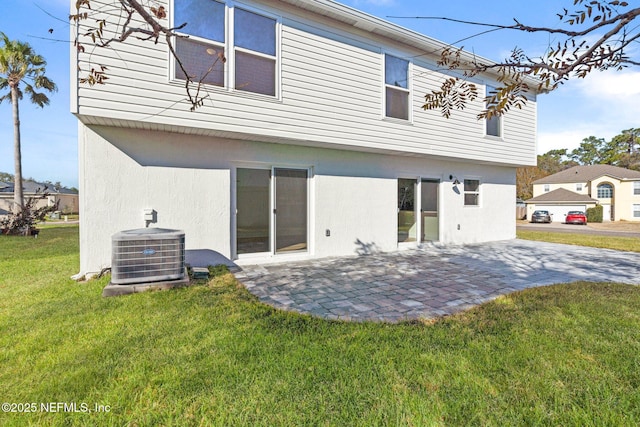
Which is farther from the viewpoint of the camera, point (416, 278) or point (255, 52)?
point (255, 52)

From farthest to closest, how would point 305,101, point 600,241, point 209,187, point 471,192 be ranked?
point 600,241 → point 471,192 → point 305,101 → point 209,187

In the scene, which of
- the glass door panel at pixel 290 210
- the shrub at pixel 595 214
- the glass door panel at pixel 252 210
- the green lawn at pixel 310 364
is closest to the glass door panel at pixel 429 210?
the glass door panel at pixel 290 210

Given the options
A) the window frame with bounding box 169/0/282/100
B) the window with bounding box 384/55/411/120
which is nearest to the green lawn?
the window frame with bounding box 169/0/282/100

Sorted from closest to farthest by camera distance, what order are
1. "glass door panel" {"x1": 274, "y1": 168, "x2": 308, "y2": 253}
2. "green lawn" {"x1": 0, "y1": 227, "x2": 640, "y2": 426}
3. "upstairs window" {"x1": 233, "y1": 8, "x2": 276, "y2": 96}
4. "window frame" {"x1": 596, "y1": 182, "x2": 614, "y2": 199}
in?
"green lawn" {"x1": 0, "y1": 227, "x2": 640, "y2": 426} < "upstairs window" {"x1": 233, "y1": 8, "x2": 276, "y2": 96} < "glass door panel" {"x1": 274, "y1": 168, "x2": 308, "y2": 253} < "window frame" {"x1": 596, "y1": 182, "x2": 614, "y2": 199}

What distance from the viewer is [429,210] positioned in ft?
30.6

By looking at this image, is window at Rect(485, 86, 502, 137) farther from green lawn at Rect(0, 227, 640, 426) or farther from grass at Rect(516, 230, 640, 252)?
green lawn at Rect(0, 227, 640, 426)

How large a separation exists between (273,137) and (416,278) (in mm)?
3814

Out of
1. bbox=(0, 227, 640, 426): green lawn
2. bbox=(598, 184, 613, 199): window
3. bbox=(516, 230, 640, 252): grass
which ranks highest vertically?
bbox=(598, 184, 613, 199): window

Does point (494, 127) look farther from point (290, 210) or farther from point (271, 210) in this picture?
point (271, 210)

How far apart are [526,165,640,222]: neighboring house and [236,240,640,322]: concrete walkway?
27.7 m

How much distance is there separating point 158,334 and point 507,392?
3008 mm

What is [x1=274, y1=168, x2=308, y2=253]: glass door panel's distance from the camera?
6836mm

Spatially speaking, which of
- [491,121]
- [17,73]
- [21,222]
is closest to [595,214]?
[491,121]

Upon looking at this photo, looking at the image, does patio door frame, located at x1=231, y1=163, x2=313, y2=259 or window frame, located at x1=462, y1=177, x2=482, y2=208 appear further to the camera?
window frame, located at x1=462, y1=177, x2=482, y2=208
